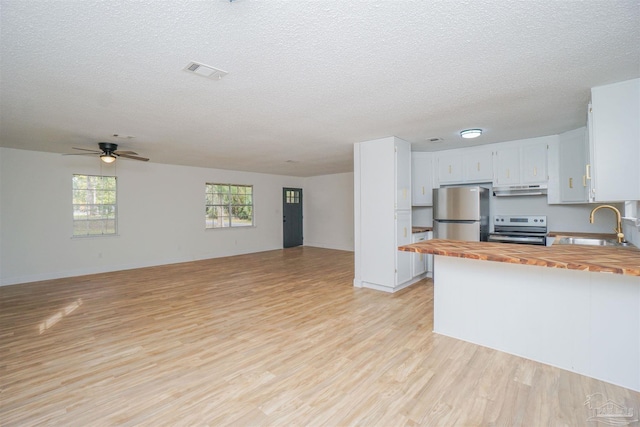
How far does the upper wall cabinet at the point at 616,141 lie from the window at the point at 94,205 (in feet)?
25.8

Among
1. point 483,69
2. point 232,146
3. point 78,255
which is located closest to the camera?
point 483,69

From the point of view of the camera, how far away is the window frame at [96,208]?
226 inches

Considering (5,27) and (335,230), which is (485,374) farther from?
(335,230)

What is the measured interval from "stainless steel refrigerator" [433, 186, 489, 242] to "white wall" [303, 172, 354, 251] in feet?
12.6

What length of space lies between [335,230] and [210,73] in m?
7.26

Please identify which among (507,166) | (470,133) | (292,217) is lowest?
(292,217)

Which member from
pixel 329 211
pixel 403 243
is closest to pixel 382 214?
pixel 403 243

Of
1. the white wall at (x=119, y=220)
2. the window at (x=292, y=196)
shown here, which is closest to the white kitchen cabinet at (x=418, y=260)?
the white wall at (x=119, y=220)

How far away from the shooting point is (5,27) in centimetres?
167

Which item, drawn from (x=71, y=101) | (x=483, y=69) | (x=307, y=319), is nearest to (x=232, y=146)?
(x=71, y=101)

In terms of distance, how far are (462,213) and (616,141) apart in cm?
252

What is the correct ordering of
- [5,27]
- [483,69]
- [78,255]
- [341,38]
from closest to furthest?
1. [5,27]
2. [341,38]
3. [483,69]
4. [78,255]

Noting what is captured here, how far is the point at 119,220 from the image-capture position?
6.21m

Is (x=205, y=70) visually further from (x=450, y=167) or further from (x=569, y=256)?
(x=450, y=167)
